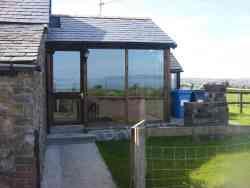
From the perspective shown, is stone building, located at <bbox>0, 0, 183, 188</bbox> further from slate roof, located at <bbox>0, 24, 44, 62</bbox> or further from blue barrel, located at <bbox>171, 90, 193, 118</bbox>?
slate roof, located at <bbox>0, 24, 44, 62</bbox>

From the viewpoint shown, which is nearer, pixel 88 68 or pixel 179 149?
pixel 179 149

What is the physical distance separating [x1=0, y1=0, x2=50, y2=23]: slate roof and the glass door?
5.17 ft

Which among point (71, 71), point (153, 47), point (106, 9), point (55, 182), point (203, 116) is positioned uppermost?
point (106, 9)

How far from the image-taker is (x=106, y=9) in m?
19.7

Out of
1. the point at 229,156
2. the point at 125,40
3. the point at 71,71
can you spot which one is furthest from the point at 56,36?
the point at 229,156

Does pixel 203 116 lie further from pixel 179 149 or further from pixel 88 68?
pixel 88 68

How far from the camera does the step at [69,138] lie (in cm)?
914

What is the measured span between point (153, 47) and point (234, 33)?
12.9 ft

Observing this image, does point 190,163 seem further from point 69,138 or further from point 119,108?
point 119,108

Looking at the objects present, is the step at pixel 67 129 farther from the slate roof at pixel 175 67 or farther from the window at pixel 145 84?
the slate roof at pixel 175 67

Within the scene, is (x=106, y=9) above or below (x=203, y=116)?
above

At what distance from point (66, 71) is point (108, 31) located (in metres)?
1.95

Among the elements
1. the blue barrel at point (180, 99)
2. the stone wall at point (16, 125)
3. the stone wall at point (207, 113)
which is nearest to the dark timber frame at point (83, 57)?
the stone wall at point (207, 113)

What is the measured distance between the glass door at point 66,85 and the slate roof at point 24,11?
5.17 feet
